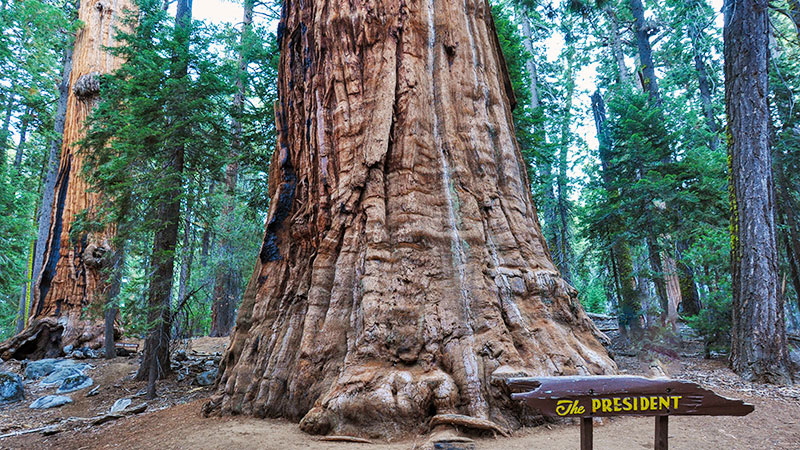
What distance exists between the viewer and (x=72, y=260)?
11.5 metres

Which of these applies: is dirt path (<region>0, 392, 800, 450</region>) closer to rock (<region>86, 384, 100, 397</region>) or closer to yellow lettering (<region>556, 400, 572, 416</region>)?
yellow lettering (<region>556, 400, 572, 416</region>)

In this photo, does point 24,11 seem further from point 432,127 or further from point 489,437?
point 489,437

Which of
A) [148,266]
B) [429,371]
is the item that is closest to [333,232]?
[429,371]

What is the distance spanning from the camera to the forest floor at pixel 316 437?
385 centimetres

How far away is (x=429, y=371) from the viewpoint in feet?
14.4

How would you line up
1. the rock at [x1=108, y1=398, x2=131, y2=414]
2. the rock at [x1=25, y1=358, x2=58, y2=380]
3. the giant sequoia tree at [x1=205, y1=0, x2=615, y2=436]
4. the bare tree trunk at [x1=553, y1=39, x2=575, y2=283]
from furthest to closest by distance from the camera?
the bare tree trunk at [x1=553, y1=39, x2=575, y2=283]
the rock at [x1=25, y1=358, x2=58, y2=380]
the rock at [x1=108, y1=398, x2=131, y2=414]
the giant sequoia tree at [x1=205, y1=0, x2=615, y2=436]

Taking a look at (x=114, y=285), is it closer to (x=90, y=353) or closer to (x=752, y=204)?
(x=90, y=353)

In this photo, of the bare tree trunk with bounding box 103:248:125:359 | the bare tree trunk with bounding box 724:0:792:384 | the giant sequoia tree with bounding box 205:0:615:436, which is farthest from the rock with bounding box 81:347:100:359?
the bare tree trunk with bounding box 724:0:792:384

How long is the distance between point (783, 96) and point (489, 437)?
44.8 feet

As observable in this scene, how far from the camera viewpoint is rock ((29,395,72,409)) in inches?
301

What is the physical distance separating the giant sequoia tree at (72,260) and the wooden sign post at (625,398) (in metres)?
11.0

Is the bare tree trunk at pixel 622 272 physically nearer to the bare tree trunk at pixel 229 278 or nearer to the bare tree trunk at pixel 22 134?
the bare tree trunk at pixel 229 278

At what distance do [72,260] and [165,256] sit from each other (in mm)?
5663

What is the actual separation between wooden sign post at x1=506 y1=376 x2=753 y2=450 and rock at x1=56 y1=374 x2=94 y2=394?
31.3 feet
